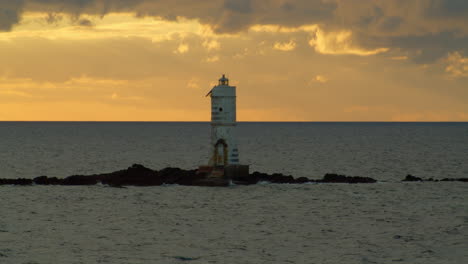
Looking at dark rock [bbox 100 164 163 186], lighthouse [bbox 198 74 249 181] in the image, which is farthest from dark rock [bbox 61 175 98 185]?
lighthouse [bbox 198 74 249 181]

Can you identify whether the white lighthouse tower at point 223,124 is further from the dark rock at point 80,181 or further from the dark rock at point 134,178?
the dark rock at point 80,181

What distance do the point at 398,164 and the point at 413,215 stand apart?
40.5 m

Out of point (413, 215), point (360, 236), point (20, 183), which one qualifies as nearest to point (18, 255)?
point (360, 236)

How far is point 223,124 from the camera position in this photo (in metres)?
42.3

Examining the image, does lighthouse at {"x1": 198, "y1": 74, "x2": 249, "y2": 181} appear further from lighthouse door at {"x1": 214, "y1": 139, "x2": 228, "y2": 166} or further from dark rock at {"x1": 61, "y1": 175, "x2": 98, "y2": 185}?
dark rock at {"x1": 61, "y1": 175, "x2": 98, "y2": 185}

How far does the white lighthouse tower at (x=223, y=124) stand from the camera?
42.3 m

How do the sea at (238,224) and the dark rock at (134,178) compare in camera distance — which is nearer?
the sea at (238,224)

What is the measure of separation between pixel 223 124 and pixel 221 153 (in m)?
1.78

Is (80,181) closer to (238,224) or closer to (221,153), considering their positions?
(221,153)

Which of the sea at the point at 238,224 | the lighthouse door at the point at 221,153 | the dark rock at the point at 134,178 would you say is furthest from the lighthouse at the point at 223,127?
the dark rock at the point at 134,178

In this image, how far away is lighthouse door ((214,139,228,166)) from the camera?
42.4 meters

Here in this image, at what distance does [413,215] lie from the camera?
34219 millimetres

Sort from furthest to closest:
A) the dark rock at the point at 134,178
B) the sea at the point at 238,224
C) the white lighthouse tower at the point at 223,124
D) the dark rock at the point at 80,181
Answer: the dark rock at the point at 80,181, the dark rock at the point at 134,178, the white lighthouse tower at the point at 223,124, the sea at the point at 238,224

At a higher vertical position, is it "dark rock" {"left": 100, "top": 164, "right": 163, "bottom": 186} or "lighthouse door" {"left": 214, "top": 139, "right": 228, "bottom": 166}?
"lighthouse door" {"left": 214, "top": 139, "right": 228, "bottom": 166}
